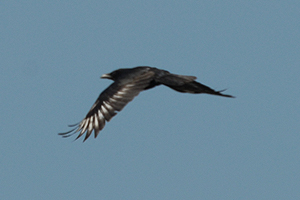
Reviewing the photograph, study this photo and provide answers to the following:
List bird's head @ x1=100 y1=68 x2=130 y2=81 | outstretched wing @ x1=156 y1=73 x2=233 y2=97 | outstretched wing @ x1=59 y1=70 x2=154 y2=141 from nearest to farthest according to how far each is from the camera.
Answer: outstretched wing @ x1=59 y1=70 x2=154 y2=141, outstretched wing @ x1=156 y1=73 x2=233 y2=97, bird's head @ x1=100 y1=68 x2=130 y2=81

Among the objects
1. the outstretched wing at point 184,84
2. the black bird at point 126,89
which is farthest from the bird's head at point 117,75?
the outstretched wing at point 184,84

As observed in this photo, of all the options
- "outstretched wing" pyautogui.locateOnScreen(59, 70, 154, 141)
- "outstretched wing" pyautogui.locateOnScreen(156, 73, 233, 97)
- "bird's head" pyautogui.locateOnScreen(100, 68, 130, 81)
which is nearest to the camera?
"outstretched wing" pyautogui.locateOnScreen(59, 70, 154, 141)

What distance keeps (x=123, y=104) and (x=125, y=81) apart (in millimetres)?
1047

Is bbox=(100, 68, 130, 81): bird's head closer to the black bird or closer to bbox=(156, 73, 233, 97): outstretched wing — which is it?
the black bird

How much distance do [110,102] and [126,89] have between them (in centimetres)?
52

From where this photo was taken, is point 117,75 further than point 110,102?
Yes

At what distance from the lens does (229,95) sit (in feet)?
45.6

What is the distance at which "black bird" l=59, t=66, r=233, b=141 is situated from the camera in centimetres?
1255

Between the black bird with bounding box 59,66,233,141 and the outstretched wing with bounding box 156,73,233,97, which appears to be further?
the outstretched wing with bounding box 156,73,233,97

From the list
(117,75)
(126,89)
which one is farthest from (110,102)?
(117,75)

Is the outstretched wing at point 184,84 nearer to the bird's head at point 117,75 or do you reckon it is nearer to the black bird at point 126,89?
the black bird at point 126,89

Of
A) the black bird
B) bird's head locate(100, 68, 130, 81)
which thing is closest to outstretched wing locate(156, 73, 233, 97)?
the black bird

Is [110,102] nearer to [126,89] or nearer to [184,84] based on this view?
[126,89]

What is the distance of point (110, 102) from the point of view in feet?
41.7
